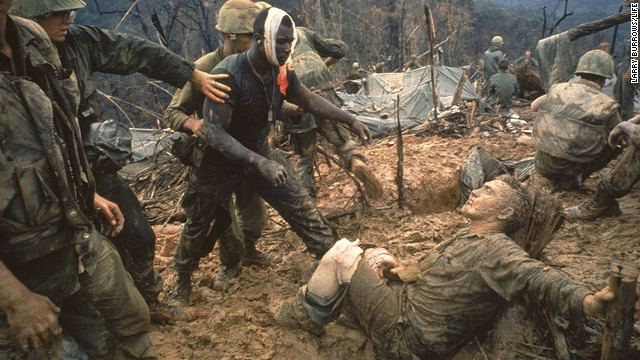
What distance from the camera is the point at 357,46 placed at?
60.6 feet

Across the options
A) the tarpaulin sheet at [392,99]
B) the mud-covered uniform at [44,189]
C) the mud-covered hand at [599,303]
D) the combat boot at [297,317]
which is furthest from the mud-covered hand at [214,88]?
the tarpaulin sheet at [392,99]

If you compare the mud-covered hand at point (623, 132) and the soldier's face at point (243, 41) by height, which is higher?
the soldier's face at point (243, 41)

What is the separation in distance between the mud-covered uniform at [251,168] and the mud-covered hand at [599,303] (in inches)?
69.8

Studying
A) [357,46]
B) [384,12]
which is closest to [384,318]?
[357,46]

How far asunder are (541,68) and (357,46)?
12668 mm

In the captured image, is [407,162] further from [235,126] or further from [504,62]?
[504,62]

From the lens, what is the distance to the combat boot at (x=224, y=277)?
351 cm

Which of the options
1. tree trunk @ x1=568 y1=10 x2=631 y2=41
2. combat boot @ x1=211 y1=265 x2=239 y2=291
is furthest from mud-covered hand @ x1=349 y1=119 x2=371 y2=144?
tree trunk @ x1=568 y1=10 x2=631 y2=41

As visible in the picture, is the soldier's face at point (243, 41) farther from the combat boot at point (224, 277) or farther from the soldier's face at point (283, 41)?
the combat boot at point (224, 277)

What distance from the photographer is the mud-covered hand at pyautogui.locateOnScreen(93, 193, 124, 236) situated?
218 centimetres

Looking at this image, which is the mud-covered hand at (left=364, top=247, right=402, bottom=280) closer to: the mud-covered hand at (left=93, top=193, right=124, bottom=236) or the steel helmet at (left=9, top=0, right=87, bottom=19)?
the mud-covered hand at (left=93, top=193, right=124, bottom=236)

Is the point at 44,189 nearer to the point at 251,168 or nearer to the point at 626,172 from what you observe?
the point at 251,168

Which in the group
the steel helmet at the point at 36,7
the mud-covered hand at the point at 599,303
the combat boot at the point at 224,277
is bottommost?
the combat boot at the point at 224,277

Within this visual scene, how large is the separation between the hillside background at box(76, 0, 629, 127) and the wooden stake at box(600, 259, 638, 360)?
11.3 m
